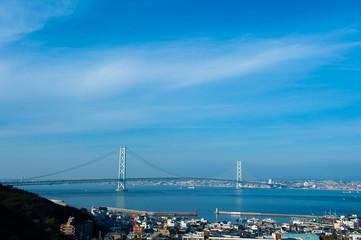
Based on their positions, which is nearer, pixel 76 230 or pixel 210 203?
pixel 76 230

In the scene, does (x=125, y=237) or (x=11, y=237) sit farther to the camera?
(x=125, y=237)

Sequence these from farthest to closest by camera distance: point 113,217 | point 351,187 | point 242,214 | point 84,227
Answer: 1. point 351,187
2. point 242,214
3. point 113,217
4. point 84,227

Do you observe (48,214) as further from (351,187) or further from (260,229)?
(351,187)

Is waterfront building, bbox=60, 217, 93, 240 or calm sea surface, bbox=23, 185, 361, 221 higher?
waterfront building, bbox=60, 217, 93, 240

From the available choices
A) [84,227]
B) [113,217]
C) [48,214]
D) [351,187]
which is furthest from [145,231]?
[351,187]

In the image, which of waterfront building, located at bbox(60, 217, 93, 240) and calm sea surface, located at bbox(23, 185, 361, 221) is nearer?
waterfront building, located at bbox(60, 217, 93, 240)

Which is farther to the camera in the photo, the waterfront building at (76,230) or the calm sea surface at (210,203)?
the calm sea surface at (210,203)

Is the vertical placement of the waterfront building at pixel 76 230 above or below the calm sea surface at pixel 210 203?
above

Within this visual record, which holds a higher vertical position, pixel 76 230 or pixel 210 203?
pixel 76 230

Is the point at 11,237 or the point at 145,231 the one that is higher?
the point at 11,237

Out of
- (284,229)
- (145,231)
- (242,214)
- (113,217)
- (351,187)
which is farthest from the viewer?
(351,187)

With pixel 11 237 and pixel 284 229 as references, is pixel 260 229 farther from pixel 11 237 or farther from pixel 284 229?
pixel 11 237
